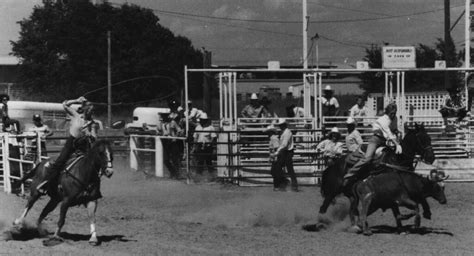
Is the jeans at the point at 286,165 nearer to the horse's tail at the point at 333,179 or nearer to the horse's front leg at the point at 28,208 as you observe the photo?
the horse's tail at the point at 333,179

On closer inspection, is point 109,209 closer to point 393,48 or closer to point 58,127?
point 393,48

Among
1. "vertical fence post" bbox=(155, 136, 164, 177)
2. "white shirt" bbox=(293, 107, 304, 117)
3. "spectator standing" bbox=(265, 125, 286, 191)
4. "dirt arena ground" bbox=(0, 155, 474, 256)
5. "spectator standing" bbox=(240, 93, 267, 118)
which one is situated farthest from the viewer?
"white shirt" bbox=(293, 107, 304, 117)

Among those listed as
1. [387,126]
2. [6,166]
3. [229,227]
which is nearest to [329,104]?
[387,126]

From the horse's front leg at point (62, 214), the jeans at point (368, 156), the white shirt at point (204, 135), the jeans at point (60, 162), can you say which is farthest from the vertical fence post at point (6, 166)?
the jeans at point (368, 156)

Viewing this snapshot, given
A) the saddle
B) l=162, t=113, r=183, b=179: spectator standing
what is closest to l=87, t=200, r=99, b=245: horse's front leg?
the saddle

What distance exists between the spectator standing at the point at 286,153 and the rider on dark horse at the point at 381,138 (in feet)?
18.2

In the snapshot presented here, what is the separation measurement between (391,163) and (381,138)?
432 mm

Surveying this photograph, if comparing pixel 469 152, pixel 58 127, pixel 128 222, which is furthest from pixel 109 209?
pixel 58 127

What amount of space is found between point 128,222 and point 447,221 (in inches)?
211

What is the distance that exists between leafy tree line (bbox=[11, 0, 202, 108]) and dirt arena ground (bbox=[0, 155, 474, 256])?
1756 inches

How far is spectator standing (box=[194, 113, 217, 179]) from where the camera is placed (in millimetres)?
17594

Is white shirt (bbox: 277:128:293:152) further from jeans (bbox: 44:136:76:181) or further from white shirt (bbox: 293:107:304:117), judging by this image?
jeans (bbox: 44:136:76:181)

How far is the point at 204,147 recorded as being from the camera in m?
17.7

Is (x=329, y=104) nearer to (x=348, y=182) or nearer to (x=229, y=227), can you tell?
(x=348, y=182)
